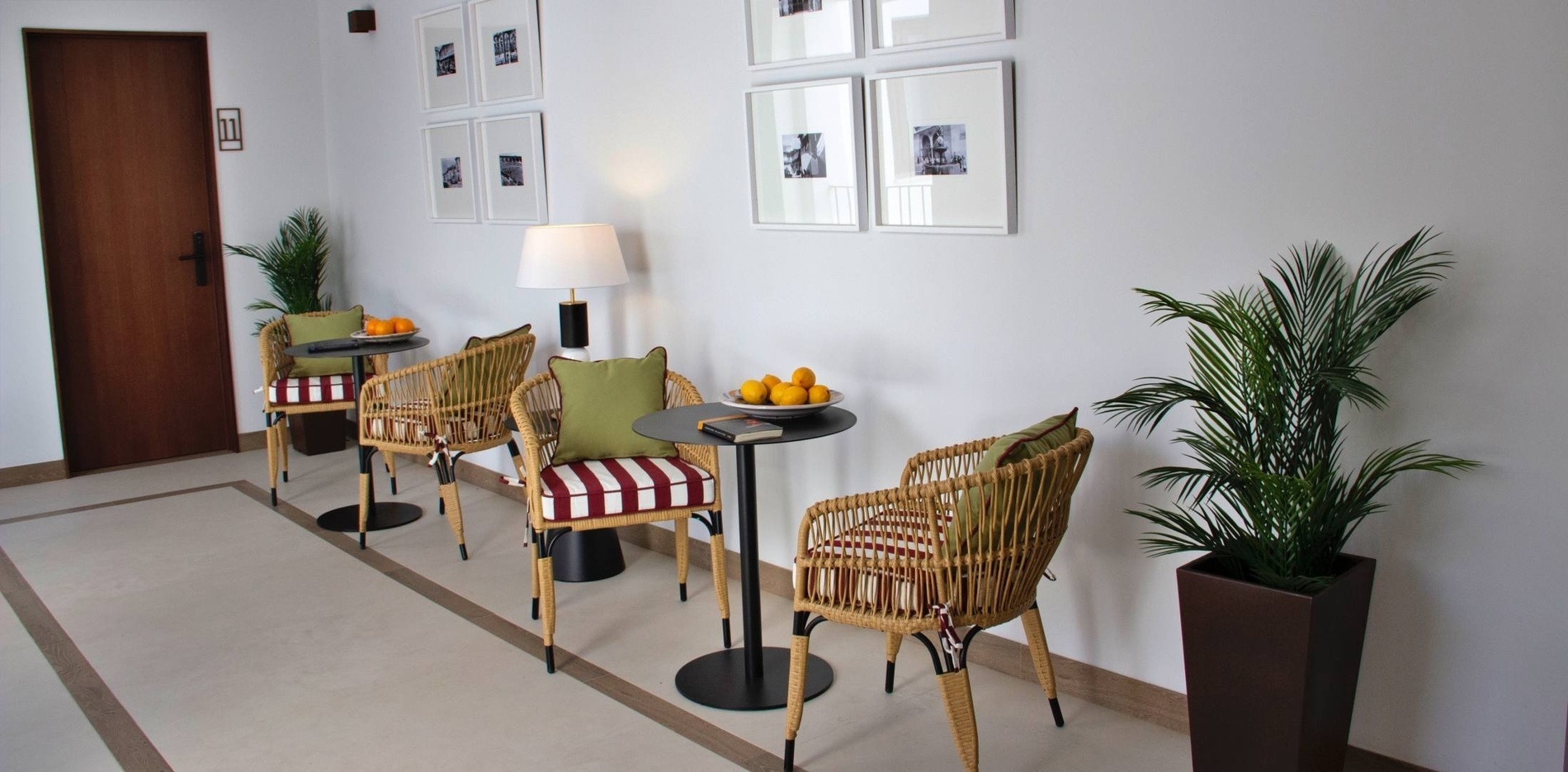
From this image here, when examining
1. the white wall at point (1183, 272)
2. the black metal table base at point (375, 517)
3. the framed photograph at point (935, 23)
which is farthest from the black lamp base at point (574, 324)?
the framed photograph at point (935, 23)

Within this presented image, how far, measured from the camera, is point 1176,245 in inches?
113

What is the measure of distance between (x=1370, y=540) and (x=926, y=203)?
1424 millimetres

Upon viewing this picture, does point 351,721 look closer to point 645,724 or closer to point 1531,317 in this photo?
point 645,724

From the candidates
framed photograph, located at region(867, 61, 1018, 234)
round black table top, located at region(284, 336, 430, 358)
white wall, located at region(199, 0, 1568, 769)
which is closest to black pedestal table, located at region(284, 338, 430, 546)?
round black table top, located at region(284, 336, 430, 358)

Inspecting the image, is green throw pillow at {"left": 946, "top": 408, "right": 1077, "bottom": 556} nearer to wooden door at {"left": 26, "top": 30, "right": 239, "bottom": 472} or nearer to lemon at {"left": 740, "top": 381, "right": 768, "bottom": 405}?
lemon at {"left": 740, "top": 381, "right": 768, "bottom": 405}

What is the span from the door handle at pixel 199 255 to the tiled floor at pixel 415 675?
1.81 meters

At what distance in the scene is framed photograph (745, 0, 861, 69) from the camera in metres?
3.53

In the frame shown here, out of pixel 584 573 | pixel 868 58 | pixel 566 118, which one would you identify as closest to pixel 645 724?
pixel 584 573

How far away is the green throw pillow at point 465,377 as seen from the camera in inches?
179

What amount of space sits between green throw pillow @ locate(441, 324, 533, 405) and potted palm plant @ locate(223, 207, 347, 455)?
2.21 m

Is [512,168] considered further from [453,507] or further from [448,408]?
[453,507]

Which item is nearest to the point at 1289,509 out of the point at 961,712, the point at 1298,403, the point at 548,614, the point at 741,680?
the point at 1298,403

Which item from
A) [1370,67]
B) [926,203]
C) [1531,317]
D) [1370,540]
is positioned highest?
[1370,67]

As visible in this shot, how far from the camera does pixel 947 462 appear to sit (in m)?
3.15
